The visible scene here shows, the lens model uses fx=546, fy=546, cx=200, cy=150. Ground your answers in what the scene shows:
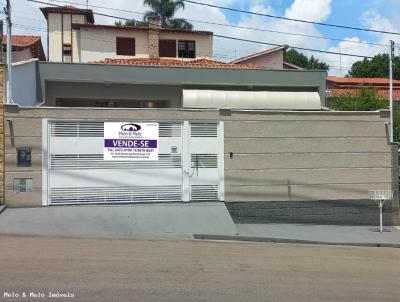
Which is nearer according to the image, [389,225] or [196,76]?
[389,225]

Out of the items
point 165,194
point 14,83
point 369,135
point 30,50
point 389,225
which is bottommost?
point 389,225

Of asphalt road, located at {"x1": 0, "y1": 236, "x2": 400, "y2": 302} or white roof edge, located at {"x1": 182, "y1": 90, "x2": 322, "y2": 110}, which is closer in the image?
asphalt road, located at {"x1": 0, "y1": 236, "x2": 400, "y2": 302}

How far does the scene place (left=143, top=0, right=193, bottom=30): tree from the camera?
53406mm

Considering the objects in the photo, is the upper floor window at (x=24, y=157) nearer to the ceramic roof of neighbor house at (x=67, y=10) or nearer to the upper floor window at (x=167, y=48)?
the upper floor window at (x=167, y=48)

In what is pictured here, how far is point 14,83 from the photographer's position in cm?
1733

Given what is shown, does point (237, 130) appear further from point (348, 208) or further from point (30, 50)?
point (30, 50)

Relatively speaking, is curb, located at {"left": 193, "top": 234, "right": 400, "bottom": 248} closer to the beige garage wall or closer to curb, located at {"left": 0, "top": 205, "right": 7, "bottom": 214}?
the beige garage wall

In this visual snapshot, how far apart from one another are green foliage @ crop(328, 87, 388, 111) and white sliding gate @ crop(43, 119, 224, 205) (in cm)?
2313

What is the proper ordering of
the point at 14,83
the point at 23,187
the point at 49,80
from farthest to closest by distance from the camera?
the point at 49,80
the point at 14,83
the point at 23,187

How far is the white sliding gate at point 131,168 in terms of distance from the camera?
1529 cm

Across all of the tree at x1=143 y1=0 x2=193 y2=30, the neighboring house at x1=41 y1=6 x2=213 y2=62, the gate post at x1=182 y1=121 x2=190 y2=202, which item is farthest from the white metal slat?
the tree at x1=143 y1=0 x2=193 y2=30

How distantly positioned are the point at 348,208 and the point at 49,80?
40.4 feet

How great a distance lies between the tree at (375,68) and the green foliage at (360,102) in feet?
118

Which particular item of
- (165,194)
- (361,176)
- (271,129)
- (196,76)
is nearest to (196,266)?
(165,194)
